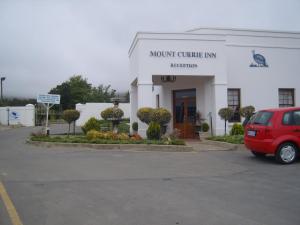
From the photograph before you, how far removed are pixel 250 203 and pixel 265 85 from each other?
50.8 ft

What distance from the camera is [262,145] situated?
36.7ft

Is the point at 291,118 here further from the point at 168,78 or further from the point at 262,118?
the point at 168,78

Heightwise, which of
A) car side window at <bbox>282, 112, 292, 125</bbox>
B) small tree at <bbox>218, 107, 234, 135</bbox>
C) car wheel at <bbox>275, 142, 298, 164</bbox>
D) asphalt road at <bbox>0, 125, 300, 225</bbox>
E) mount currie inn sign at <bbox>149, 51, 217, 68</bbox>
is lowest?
asphalt road at <bbox>0, 125, 300, 225</bbox>

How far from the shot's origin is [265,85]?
68.5 ft

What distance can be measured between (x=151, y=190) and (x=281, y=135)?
17.4 ft

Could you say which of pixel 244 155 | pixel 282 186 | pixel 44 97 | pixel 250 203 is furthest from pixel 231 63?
pixel 250 203

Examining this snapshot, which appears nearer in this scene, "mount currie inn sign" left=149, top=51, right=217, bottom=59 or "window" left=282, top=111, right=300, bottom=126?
"window" left=282, top=111, right=300, bottom=126

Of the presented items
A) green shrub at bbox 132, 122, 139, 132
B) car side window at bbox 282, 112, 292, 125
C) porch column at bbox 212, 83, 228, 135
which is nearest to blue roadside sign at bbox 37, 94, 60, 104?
green shrub at bbox 132, 122, 139, 132

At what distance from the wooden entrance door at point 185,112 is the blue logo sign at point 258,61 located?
12.6 feet

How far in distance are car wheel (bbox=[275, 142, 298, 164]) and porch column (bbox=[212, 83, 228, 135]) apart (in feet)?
24.7

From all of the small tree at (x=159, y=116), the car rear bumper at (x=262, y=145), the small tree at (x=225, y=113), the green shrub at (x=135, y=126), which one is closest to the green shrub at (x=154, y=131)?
the small tree at (x=159, y=116)

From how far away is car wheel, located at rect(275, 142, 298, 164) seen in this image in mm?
10977

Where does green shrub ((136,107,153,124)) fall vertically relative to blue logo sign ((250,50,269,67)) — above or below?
below

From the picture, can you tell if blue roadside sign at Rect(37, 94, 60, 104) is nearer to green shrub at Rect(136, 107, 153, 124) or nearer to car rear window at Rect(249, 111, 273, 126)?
green shrub at Rect(136, 107, 153, 124)
